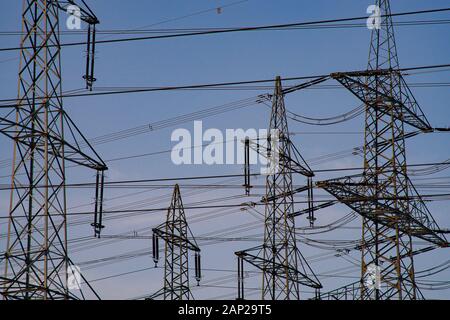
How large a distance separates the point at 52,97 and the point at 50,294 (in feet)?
21.7

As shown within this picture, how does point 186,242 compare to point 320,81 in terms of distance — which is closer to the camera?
point 320,81

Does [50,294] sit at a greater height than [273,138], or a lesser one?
lesser

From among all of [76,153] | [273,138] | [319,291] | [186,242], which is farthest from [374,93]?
[76,153]

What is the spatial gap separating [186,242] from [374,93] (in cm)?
1374

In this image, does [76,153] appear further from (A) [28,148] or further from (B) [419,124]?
(B) [419,124]

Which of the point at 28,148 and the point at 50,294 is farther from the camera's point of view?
the point at 28,148

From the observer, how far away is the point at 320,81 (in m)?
38.0
